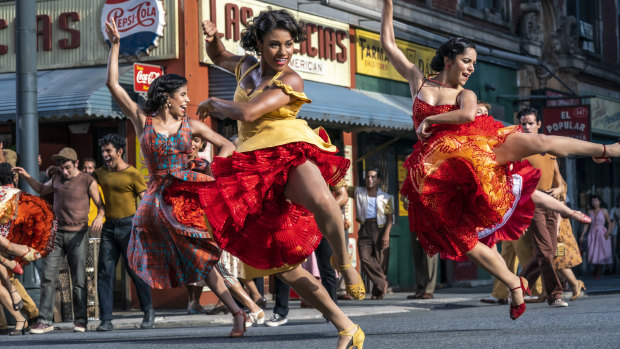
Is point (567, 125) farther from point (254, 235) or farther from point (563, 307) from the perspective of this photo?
point (254, 235)

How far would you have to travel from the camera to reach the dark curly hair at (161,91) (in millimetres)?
9422

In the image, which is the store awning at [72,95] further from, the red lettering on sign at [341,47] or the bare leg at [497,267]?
the bare leg at [497,267]

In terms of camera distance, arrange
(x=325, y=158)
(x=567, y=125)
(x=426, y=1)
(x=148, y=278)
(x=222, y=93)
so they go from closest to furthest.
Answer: (x=325, y=158), (x=148, y=278), (x=222, y=93), (x=426, y=1), (x=567, y=125)

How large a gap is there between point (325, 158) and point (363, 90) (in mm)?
12863

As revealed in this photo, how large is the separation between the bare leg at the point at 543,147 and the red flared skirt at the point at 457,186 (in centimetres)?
7

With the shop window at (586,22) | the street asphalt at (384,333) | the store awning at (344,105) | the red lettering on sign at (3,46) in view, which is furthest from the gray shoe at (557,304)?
the shop window at (586,22)

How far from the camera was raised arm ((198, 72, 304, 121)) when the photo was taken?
6508 mm

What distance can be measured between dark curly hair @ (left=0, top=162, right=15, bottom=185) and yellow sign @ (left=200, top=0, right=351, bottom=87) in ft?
17.0

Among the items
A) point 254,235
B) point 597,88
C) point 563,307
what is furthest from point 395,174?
point 254,235

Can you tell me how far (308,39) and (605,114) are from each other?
1319 cm

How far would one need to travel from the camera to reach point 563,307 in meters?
12.1

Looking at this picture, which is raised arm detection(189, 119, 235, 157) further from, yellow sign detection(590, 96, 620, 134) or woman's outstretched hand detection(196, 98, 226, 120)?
yellow sign detection(590, 96, 620, 134)

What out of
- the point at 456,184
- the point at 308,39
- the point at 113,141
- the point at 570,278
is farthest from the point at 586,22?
the point at 456,184

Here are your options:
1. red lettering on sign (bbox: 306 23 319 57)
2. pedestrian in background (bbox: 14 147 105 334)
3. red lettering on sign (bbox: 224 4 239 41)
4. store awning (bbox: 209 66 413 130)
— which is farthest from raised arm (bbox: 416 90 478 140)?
red lettering on sign (bbox: 306 23 319 57)
